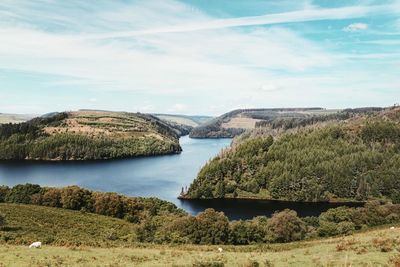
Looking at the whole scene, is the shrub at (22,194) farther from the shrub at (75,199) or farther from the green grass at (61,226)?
the green grass at (61,226)

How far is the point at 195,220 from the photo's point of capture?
81.0 m

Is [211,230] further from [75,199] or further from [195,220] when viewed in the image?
[75,199]

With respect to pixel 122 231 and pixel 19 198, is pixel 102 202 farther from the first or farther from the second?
pixel 122 231

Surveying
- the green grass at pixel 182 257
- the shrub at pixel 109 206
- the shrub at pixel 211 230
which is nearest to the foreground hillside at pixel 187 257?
the green grass at pixel 182 257

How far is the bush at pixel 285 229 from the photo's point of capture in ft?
286

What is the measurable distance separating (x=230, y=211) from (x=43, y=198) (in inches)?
3101

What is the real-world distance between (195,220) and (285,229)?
815 inches

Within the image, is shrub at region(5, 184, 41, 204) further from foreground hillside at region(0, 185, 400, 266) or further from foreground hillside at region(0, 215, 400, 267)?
foreground hillside at region(0, 215, 400, 267)

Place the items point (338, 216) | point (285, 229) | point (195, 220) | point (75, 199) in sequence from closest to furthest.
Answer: point (195, 220)
point (285, 229)
point (338, 216)
point (75, 199)

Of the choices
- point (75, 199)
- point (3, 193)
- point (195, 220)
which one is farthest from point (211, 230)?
point (3, 193)

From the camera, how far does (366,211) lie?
106 m

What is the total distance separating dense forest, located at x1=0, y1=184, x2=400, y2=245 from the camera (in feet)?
254

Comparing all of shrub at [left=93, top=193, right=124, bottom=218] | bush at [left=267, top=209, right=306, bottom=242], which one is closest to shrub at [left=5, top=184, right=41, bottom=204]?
shrub at [left=93, top=193, right=124, bottom=218]

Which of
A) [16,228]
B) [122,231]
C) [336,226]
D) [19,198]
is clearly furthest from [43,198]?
[336,226]
